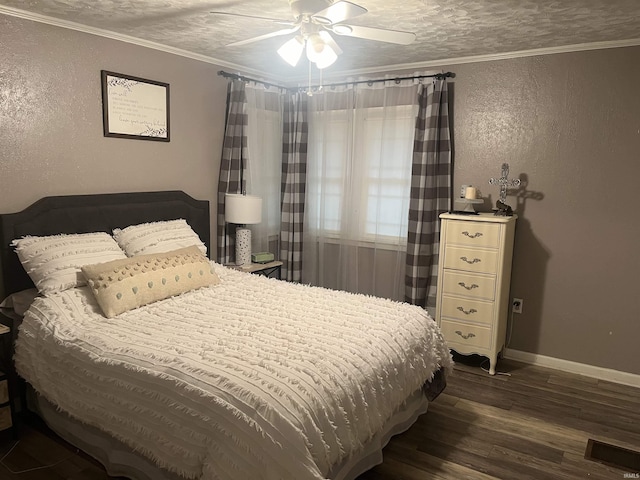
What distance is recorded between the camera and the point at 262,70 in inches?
173

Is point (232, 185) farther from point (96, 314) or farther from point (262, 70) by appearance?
point (96, 314)

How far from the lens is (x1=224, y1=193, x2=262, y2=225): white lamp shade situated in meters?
3.99

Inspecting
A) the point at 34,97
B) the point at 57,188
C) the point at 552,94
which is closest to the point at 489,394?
the point at 552,94

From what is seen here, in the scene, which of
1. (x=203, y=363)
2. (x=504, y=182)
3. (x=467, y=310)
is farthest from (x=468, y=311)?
(x=203, y=363)

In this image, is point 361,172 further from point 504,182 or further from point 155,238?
point 155,238

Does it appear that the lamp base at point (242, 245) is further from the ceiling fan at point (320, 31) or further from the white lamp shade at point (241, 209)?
the ceiling fan at point (320, 31)

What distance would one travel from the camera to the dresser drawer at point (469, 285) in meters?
3.46

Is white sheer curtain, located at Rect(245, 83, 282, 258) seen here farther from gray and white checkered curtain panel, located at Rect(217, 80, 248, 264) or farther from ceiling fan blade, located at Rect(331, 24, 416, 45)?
ceiling fan blade, located at Rect(331, 24, 416, 45)

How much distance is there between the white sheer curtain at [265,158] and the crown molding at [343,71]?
0.26 metres

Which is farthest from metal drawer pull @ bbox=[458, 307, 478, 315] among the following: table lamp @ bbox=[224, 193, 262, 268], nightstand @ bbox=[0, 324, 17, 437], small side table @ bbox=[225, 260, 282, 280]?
nightstand @ bbox=[0, 324, 17, 437]

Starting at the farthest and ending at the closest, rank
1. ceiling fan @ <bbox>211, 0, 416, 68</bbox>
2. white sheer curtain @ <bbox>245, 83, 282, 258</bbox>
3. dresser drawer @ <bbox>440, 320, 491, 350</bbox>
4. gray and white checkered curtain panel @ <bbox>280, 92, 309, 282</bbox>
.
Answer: gray and white checkered curtain panel @ <bbox>280, 92, 309, 282</bbox> < white sheer curtain @ <bbox>245, 83, 282, 258</bbox> < dresser drawer @ <bbox>440, 320, 491, 350</bbox> < ceiling fan @ <bbox>211, 0, 416, 68</bbox>

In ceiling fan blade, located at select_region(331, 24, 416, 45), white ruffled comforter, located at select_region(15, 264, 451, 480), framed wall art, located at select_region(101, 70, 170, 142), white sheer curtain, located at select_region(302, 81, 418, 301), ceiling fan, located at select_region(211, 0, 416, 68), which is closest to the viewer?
white ruffled comforter, located at select_region(15, 264, 451, 480)

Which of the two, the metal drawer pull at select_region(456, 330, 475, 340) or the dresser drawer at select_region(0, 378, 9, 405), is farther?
the metal drawer pull at select_region(456, 330, 475, 340)

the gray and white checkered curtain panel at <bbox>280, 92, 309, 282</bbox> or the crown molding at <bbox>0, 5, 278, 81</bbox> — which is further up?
the crown molding at <bbox>0, 5, 278, 81</bbox>
